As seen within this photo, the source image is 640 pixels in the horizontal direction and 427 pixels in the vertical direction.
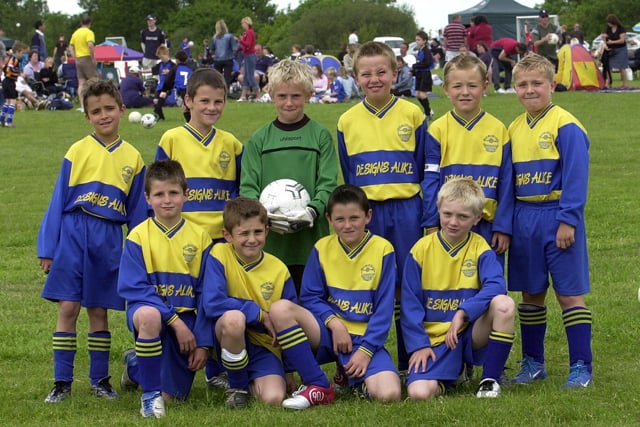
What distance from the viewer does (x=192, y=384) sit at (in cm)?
585

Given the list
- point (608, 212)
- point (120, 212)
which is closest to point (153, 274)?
point (120, 212)

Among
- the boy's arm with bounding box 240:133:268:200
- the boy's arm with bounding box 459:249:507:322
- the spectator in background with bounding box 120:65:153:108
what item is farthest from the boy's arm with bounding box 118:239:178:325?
the spectator in background with bounding box 120:65:153:108

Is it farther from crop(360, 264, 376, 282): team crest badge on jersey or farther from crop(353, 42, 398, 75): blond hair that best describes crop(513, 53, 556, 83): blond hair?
crop(360, 264, 376, 282): team crest badge on jersey

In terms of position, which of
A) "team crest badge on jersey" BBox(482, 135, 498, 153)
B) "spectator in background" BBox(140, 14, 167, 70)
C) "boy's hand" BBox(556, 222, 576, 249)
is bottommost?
"boy's hand" BBox(556, 222, 576, 249)

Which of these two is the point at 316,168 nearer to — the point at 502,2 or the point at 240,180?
the point at 240,180

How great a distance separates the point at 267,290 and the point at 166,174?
0.82 m

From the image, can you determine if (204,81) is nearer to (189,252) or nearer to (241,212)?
(241,212)

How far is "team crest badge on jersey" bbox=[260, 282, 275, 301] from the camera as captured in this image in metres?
5.45

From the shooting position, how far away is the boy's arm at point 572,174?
5.37m

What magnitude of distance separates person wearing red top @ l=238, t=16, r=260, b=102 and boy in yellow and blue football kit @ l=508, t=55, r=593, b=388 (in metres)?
20.6

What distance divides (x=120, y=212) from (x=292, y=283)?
1043 millimetres

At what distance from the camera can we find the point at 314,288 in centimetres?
556

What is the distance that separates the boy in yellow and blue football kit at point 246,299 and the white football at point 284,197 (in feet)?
0.52

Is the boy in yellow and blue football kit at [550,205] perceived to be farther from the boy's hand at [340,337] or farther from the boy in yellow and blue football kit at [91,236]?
the boy in yellow and blue football kit at [91,236]
